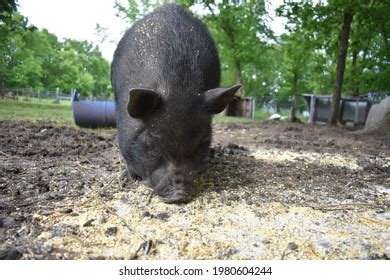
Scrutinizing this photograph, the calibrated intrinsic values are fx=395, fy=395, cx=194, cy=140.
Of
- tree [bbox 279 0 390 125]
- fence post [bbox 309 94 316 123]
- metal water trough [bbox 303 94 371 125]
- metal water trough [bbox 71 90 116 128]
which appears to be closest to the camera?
metal water trough [bbox 71 90 116 128]

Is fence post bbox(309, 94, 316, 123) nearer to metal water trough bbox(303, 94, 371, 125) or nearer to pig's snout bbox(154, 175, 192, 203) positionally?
metal water trough bbox(303, 94, 371, 125)

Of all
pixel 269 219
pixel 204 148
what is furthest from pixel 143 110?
pixel 269 219

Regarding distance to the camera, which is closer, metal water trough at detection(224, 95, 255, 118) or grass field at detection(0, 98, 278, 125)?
grass field at detection(0, 98, 278, 125)

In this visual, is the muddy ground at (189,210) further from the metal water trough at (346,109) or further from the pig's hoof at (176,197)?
the metal water trough at (346,109)

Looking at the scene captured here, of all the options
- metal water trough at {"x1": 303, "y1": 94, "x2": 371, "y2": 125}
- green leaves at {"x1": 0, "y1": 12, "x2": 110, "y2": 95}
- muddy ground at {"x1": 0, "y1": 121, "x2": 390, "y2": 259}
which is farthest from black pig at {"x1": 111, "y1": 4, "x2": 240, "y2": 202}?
metal water trough at {"x1": 303, "y1": 94, "x2": 371, "y2": 125}

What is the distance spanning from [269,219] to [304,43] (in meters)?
12.7

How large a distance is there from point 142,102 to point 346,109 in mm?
16970

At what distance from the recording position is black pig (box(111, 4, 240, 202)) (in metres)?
3.22

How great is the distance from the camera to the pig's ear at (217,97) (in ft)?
11.3

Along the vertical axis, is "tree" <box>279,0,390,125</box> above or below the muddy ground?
above

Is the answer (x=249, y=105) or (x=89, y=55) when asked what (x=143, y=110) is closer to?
(x=89, y=55)

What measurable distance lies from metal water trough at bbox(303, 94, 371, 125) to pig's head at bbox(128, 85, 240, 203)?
48.1 feet

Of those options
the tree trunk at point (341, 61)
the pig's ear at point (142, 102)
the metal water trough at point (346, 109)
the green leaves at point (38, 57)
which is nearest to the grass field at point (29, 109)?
the green leaves at point (38, 57)

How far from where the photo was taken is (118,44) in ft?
15.8
